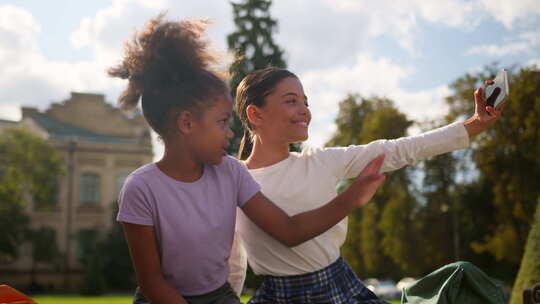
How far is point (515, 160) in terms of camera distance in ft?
83.3

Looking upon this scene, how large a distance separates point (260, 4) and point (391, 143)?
22.7m

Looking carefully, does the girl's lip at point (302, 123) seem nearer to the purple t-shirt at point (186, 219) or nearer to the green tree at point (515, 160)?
the purple t-shirt at point (186, 219)

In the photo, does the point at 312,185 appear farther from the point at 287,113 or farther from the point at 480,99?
the point at 480,99

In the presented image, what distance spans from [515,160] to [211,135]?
24691mm

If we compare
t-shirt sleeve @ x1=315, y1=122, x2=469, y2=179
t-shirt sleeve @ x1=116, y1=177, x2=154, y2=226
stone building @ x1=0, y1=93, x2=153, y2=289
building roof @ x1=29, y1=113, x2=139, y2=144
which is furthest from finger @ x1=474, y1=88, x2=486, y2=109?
building roof @ x1=29, y1=113, x2=139, y2=144

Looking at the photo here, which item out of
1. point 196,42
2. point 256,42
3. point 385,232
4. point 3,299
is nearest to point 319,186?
point 196,42

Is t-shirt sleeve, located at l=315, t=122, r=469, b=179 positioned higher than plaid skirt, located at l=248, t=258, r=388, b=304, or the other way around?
t-shirt sleeve, located at l=315, t=122, r=469, b=179

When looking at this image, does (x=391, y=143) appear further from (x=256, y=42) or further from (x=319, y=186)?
(x=256, y=42)

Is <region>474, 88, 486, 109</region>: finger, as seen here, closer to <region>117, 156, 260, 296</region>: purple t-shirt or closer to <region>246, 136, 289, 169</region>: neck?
<region>246, 136, 289, 169</region>: neck

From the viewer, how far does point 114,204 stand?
4088 cm

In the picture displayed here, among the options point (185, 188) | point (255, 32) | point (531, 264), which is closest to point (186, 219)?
point (185, 188)

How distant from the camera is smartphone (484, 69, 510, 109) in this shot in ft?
10.5

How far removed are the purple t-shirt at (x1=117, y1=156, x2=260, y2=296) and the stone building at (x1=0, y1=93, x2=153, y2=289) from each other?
3775 cm

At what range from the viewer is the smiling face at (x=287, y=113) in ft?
10.7
